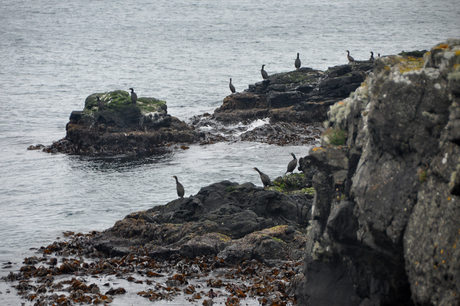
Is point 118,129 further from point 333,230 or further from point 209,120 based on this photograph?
point 333,230

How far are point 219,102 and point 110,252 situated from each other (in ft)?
127

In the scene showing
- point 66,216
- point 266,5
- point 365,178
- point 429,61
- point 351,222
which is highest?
point 266,5

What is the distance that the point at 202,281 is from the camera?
11953 millimetres

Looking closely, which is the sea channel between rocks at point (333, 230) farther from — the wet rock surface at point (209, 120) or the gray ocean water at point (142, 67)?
the wet rock surface at point (209, 120)

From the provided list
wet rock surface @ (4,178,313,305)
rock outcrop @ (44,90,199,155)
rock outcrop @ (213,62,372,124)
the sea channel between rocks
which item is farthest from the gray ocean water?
→ rock outcrop @ (213,62,372,124)

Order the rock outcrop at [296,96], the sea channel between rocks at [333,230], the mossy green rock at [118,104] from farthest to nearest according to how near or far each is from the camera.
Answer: the rock outcrop at [296,96], the mossy green rock at [118,104], the sea channel between rocks at [333,230]

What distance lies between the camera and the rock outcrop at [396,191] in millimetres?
5707

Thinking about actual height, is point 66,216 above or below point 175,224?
below

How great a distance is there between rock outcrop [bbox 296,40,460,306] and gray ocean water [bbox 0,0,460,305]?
8699 mm

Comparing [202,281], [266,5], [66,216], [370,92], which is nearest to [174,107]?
[66,216]

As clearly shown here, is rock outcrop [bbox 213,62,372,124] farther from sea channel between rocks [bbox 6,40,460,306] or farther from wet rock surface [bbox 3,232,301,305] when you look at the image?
wet rock surface [bbox 3,232,301,305]

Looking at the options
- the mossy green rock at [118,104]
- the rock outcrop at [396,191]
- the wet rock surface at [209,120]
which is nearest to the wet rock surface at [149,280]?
the rock outcrop at [396,191]

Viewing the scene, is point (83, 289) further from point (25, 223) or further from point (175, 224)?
point (25, 223)

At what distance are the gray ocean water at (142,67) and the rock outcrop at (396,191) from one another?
8.70m
